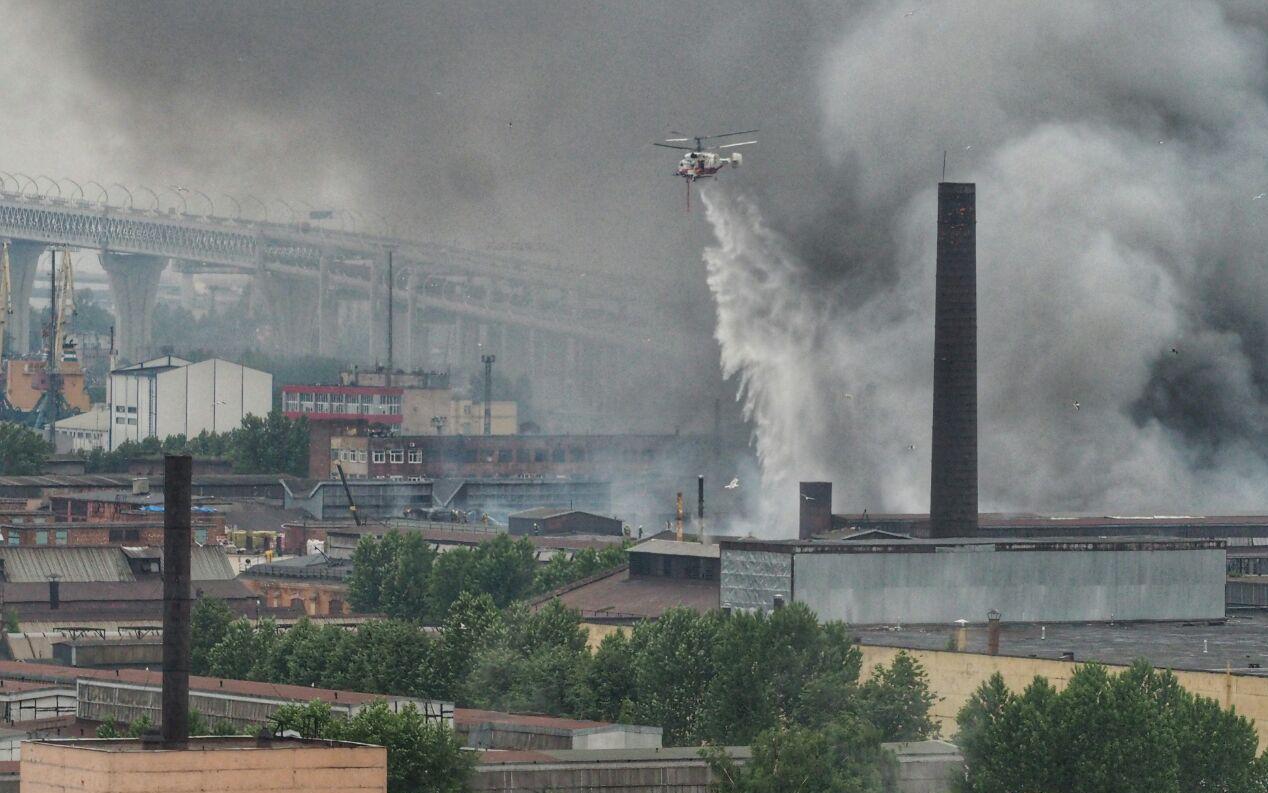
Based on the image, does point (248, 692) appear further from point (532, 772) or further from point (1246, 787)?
Result: point (1246, 787)

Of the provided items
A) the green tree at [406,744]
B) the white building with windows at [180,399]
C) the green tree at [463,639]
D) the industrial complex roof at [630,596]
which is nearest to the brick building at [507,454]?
the white building with windows at [180,399]

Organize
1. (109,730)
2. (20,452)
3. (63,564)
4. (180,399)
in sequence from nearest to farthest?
(109,730) → (63,564) → (20,452) → (180,399)

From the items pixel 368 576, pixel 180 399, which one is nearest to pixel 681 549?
pixel 368 576

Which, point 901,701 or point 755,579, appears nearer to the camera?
point 901,701

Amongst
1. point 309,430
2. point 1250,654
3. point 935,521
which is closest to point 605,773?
point 1250,654

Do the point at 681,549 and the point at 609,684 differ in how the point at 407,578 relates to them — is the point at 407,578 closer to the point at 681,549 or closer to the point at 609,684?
the point at 681,549

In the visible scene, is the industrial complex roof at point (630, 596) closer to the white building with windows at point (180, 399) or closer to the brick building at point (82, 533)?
the brick building at point (82, 533)

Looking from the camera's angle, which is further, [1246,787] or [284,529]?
Answer: [284,529]
